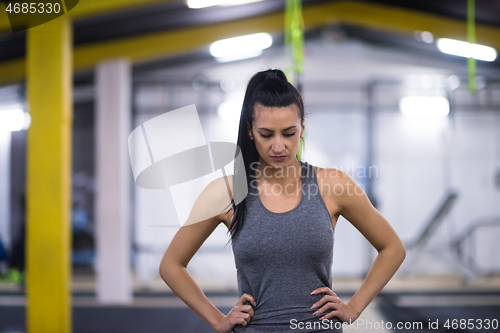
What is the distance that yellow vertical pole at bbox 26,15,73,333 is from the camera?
10.3 feet

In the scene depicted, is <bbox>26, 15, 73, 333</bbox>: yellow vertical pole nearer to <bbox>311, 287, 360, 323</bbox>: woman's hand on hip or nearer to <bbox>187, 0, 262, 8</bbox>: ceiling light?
<bbox>187, 0, 262, 8</bbox>: ceiling light

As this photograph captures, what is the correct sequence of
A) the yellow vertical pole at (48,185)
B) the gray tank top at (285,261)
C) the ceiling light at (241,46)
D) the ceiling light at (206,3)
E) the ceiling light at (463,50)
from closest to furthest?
the gray tank top at (285,261) → the yellow vertical pole at (48,185) → the ceiling light at (206,3) → the ceiling light at (241,46) → the ceiling light at (463,50)

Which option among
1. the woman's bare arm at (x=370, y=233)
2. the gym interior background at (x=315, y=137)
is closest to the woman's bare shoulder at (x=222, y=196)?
the woman's bare arm at (x=370, y=233)

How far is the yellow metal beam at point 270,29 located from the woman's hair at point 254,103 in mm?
3835

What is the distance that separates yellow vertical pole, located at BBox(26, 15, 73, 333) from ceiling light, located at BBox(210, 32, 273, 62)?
7.91 ft

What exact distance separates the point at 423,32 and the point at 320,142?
2.14 m

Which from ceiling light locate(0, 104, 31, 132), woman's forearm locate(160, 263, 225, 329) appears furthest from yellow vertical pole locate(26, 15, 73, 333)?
ceiling light locate(0, 104, 31, 132)

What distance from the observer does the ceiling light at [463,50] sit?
547 centimetres

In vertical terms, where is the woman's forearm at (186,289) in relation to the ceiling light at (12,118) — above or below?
below

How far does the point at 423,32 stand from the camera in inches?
194

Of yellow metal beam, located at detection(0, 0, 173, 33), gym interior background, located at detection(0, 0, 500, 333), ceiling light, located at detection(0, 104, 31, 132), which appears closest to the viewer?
yellow metal beam, located at detection(0, 0, 173, 33)

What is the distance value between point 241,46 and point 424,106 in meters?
3.02

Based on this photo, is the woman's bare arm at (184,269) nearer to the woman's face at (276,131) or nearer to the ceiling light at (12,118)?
the woman's face at (276,131)

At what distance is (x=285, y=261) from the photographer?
106cm
